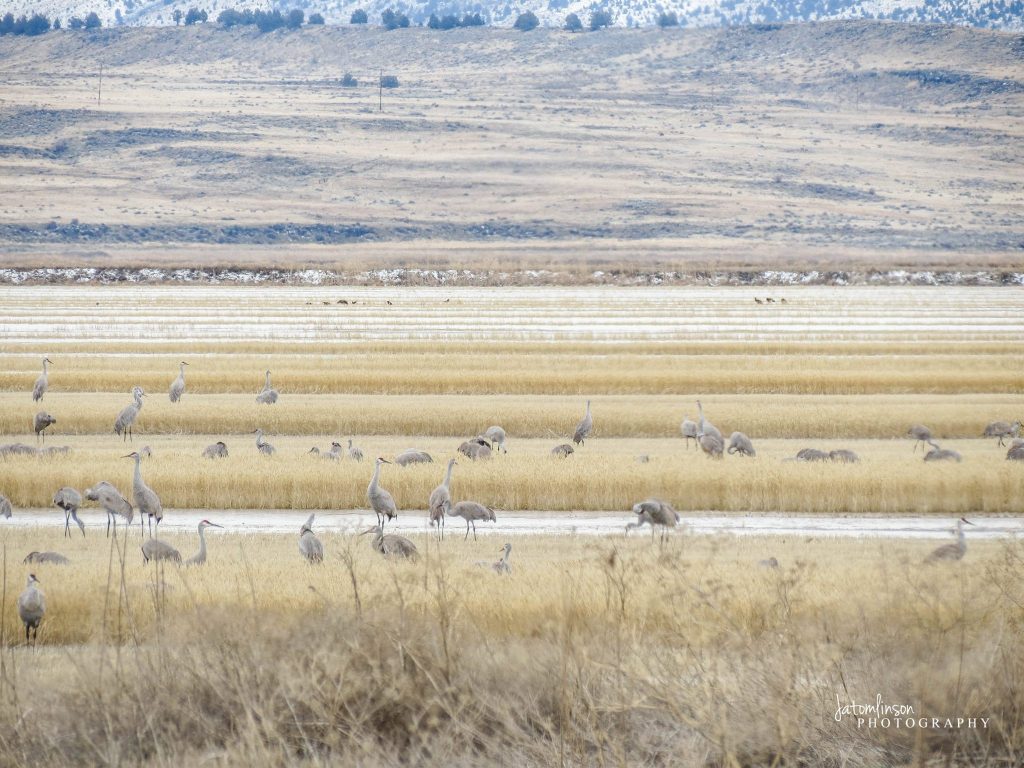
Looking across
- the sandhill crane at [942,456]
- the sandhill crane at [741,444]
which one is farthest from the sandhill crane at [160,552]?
the sandhill crane at [942,456]

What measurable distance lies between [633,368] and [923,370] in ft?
29.2

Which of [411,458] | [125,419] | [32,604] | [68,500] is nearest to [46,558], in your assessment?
[68,500]

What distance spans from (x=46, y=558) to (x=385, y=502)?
4448mm

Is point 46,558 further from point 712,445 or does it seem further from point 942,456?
point 942,456

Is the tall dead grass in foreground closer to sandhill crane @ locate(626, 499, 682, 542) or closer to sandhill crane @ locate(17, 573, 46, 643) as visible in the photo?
sandhill crane @ locate(17, 573, 46, 643)

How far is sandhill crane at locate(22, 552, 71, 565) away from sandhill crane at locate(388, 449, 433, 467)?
7.63 m

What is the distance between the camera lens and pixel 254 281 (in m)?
97.3

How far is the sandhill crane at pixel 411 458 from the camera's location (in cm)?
2053

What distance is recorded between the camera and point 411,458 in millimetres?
20641

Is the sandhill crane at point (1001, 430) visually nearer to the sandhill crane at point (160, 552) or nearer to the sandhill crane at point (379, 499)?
the sandhill crane at point (379, 499)

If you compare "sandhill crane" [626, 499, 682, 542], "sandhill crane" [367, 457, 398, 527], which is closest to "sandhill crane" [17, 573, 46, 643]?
"sandhill crane" [367, 457, 398, 527]

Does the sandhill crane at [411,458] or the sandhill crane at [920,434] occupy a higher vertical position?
the sandhill crane at [411,458]

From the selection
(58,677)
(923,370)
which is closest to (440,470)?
(58,677)

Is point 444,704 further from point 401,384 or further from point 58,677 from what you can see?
point 401,384
